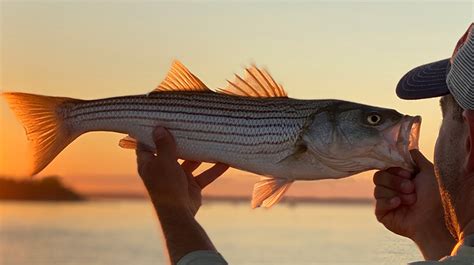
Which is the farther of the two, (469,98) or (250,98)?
(250,98)

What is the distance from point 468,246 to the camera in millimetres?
2863

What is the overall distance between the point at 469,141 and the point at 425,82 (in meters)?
0.50

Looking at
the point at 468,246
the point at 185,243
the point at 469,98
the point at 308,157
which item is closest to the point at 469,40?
the point at 469,98

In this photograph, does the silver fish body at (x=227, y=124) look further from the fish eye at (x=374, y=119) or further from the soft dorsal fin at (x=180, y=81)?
the fish eye at (x=374, y=119)

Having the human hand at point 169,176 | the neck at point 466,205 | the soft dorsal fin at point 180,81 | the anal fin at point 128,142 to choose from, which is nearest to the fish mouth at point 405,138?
the neck at point 466,205

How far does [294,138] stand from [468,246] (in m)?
1.27

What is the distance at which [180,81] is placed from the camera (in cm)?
412

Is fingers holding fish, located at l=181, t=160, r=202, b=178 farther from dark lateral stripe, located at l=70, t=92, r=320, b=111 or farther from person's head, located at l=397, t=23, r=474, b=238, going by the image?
person's head, located at l=397, t=23, r=474, b=238

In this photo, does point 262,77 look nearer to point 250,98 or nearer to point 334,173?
point 250,98

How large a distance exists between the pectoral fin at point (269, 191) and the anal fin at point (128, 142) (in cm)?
65

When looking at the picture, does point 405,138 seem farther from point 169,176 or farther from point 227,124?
point 169,176

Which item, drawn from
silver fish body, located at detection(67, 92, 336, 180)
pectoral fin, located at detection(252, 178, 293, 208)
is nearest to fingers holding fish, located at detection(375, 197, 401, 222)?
silver fish body, located at detection(67, 92, 336, 180)

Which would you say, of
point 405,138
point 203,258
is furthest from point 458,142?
point 203,258

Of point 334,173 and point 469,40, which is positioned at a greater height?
point 469,40
